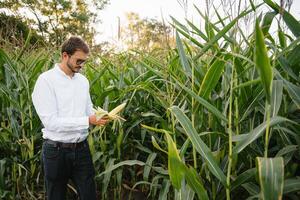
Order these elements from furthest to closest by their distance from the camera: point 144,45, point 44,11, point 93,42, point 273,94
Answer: point 44,11
point 93,42
point 144,45
point 273,94

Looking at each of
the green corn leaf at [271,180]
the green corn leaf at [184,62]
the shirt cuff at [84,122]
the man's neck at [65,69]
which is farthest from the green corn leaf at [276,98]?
the man's neck at [65,69]

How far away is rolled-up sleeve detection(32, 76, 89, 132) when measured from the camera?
215 centimetres

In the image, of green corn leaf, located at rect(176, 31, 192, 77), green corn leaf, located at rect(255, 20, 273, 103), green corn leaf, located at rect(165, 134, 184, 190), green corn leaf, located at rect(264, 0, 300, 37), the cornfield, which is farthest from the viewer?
green corn leaf, located at rect(176, 31, 192, 77)

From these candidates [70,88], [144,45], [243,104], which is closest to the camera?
[243,104]

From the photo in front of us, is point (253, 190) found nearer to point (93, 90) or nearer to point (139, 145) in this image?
point (139, 145)

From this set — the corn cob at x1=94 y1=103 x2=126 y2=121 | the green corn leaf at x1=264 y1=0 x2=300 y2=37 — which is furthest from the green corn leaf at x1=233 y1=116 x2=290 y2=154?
the corn cob at x1=94 y1=103 x2=126 y2=121

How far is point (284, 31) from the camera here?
1736mm

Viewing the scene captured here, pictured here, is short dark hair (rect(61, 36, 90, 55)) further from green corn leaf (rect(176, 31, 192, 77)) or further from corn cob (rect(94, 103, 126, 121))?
green corn leaf (rect(176, 31, 192, 77))

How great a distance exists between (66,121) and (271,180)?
1.36 metres

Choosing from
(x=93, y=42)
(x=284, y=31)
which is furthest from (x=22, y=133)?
(x=284, y=31)

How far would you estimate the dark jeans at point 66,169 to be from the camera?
2262mm

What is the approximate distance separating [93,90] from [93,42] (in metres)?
1.44

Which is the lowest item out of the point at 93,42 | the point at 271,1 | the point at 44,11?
the point at 271,1

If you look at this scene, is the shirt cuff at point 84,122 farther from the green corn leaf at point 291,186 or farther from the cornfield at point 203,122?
the green corn leaf at point 291,186
